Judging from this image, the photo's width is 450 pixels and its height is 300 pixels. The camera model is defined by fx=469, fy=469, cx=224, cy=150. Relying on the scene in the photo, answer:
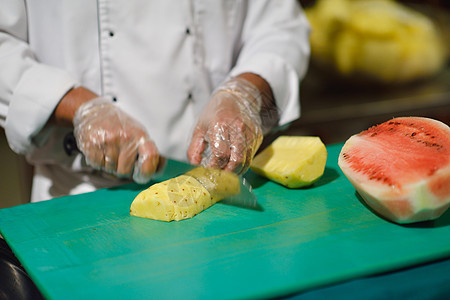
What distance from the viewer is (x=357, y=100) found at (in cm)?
248

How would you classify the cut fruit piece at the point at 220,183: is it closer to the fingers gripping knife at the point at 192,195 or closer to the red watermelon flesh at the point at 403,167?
the fingers gripping knife at the point at 192,195

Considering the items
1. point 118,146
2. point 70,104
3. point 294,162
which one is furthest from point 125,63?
point 294,162

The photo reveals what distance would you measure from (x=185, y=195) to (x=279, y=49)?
0.74 m

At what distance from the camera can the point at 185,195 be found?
110 cm

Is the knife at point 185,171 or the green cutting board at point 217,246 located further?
the knife at point 185,171

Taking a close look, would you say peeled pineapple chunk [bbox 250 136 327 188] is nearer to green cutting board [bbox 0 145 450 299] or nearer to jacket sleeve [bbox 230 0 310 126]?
green cutting board [bbox 0 145 450 299]

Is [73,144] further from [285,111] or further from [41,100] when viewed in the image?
[285,111]

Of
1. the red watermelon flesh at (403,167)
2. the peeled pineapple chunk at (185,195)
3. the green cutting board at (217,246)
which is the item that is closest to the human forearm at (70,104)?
the green cutting board at (217,246)

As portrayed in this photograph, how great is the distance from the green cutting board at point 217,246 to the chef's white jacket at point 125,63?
294 millimetres

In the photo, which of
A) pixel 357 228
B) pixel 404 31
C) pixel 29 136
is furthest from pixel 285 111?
pixel 404 31

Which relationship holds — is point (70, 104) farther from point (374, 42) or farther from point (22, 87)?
point (374, 42)

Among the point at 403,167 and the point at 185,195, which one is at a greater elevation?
the point at 403,167

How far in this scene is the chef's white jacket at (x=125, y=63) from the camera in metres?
1.32

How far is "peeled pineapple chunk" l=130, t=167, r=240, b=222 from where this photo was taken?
108 centimetres
